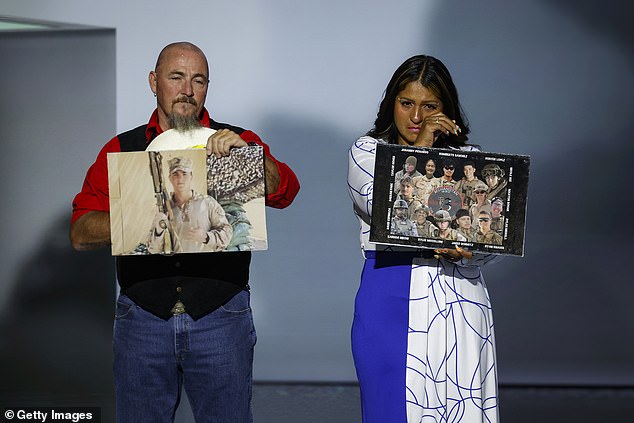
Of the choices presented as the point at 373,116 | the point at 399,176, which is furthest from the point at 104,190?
the point at 373,116

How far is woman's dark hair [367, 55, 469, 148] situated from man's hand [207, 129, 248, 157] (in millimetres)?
456

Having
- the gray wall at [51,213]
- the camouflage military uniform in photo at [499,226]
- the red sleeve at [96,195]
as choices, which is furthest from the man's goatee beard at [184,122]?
the gray wall at [51,213]

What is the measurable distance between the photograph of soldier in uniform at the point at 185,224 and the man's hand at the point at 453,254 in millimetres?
509

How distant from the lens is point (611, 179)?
16.3ft

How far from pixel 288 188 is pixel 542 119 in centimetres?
280

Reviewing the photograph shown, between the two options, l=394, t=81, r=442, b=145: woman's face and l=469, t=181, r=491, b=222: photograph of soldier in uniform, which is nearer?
l=469, t=181, r=491, b=222: photograph of soldier in uniform

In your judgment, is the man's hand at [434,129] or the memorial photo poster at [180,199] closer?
the memorial photo poster at [180,199]

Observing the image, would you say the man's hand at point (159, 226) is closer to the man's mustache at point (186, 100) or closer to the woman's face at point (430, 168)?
the man's mustache at point (186, 100)

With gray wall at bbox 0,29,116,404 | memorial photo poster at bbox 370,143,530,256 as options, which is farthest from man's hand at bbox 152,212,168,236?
gray wall at bbox 0,29,116,404

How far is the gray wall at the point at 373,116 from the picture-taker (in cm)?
462

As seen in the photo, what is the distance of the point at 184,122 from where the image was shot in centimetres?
229

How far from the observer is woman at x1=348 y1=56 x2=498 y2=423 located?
2311 millimetres

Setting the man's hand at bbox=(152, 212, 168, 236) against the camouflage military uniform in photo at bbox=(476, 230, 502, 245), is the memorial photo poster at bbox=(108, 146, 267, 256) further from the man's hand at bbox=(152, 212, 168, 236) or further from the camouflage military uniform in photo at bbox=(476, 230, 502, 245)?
the camouflage military uniform in photo at bbox=(476, 230, 502, 245)

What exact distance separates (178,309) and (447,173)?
2.35 feet
